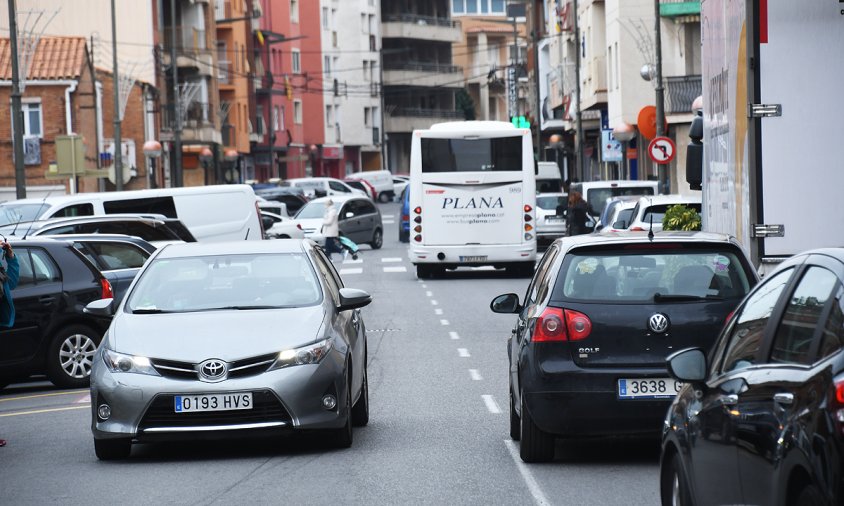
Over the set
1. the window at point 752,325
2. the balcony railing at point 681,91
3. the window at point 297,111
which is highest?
the window at point 297,111

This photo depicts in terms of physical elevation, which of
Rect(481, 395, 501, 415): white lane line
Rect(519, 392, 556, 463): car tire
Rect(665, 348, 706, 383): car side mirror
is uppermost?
Rect(665, 348, 706, 383): car side mirror

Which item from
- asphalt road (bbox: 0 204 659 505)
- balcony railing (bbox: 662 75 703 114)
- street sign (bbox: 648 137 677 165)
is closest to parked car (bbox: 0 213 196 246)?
asphalt road (bbox: 0 204 659 505)

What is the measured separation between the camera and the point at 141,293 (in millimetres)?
11984

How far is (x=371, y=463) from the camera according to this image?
10.9m

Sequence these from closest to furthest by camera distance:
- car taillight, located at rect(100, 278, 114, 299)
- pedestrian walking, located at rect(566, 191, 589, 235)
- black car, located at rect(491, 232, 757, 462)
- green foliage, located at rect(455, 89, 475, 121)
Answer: black car, located at rect(491, 232, 757, 462) < car taillight, located at rect(100, 278, 114, 299) < pedestrian walking, located at rect(566, 191, 589, 235) < green foliage, located at rect(455, 89, 475, 121)

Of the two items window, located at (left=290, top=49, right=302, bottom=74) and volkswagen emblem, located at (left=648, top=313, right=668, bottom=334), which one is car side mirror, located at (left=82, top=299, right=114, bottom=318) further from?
window, located at (left=290, top=49, right=302, bottom=74)

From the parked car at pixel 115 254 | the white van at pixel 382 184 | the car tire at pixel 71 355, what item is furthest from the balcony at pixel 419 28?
the car tire at pixel 71 355

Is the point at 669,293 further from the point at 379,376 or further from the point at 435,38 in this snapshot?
the point at 435,38

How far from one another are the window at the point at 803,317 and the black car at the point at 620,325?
4.18m

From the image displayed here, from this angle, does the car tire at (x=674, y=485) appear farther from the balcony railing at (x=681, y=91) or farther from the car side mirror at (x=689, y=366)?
the balcony railing at (x=681, y=91)

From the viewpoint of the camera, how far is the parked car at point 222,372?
10.9m

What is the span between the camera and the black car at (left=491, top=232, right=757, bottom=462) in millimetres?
10070

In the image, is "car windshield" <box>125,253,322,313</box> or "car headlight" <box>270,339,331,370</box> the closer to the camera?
"car headlight" <box>270,339,331,370</box>

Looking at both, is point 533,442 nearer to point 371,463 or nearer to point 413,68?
point 371,463
